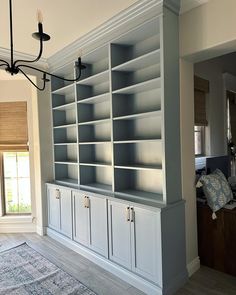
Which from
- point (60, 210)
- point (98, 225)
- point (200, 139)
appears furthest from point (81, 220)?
point (200, 139)

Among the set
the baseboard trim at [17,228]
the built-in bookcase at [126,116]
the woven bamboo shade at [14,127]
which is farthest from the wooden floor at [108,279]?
the woven bamboo shade at [14,127]

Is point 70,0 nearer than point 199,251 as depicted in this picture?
Yes

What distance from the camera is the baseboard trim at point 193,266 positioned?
247cm

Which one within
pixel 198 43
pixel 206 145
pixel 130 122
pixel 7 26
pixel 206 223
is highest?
pixel 7 26

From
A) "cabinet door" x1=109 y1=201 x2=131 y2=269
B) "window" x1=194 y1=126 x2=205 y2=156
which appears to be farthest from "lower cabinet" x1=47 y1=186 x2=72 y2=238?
"window" x1=194 y1=126 x2=205 y2=156

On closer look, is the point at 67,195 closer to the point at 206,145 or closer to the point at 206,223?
the point at 206,223

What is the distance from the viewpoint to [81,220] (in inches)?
120

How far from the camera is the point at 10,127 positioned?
3.92m

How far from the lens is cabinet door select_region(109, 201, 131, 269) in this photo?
7.87ft

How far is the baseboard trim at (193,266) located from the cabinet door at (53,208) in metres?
1.90

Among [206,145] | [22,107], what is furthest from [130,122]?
[22,107]

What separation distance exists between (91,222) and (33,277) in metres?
0.82

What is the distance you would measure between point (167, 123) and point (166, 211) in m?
0.79

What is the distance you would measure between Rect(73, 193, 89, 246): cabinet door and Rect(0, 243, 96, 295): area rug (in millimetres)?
443
